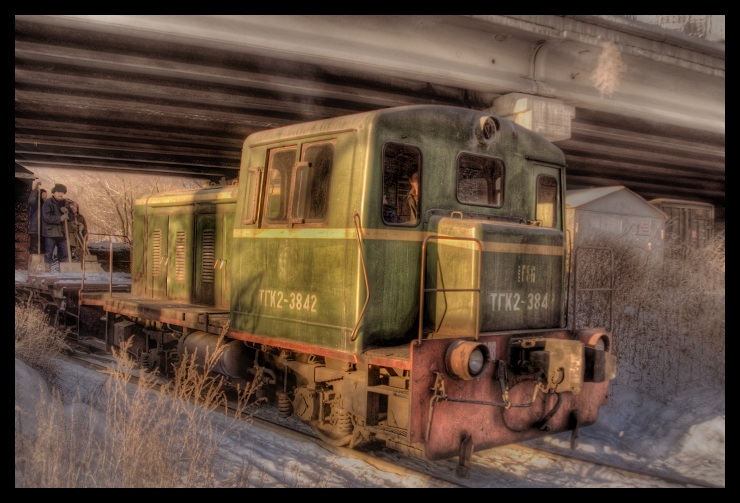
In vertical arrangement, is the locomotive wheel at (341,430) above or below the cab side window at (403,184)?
below

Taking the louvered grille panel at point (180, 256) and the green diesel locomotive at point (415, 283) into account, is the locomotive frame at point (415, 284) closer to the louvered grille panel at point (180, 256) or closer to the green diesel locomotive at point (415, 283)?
the green diesel locomotive at point (415, 283)

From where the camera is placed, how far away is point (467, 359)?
4930 millimetres

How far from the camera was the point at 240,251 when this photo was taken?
6.85 m

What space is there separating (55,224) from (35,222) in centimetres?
233

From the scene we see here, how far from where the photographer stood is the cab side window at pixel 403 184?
5.60 meters

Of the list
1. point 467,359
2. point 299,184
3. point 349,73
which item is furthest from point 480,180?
point 349,73

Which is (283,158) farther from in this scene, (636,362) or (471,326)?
(636,362)

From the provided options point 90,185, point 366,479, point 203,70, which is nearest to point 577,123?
point 203,70

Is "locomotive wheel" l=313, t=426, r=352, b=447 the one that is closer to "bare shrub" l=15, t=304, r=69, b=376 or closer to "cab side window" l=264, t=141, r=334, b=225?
"cab side window" l=264, t=141, r=334, b=225

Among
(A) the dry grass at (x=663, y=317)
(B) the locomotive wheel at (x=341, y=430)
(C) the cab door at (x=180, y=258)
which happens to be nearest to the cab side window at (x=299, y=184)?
(B) the locomotive wheel at (x=341, y=430)

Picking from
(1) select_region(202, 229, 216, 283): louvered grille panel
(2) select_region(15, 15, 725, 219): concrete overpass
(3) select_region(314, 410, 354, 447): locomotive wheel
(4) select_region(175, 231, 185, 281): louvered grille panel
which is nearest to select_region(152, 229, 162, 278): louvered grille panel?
(4) select_region(175, 231, 185, 281): louvered grille panel

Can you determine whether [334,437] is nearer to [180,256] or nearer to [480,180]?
[480,180]

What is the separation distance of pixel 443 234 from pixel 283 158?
1.86 m

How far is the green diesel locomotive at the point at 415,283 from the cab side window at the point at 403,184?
1cm
